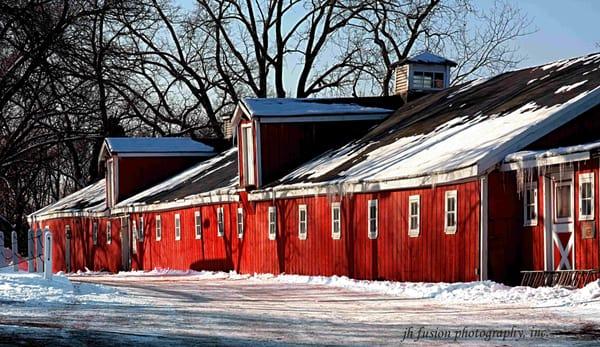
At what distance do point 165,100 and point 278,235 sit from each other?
33.6 meters

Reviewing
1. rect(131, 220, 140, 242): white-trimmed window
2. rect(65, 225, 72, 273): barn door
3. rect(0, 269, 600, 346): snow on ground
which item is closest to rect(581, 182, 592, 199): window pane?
rect(0, 269, 600, 346): snow on ground

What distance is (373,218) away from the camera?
29047mm

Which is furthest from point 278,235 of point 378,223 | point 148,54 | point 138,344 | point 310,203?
point 148,54

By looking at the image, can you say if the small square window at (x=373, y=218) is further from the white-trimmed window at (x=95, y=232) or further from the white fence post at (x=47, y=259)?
the white-trimmed window at (x=95, y=232)

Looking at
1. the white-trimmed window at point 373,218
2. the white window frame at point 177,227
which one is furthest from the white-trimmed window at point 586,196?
the white window frame at point 177,227

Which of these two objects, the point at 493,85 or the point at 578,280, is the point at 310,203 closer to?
the point at 493,85

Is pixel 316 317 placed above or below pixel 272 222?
below

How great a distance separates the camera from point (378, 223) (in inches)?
1132

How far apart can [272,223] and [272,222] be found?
1.8 inches

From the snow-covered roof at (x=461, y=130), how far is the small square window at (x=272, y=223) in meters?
0.93

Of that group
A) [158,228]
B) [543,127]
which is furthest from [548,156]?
[158,228]

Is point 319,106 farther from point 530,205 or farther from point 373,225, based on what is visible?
point 530,205

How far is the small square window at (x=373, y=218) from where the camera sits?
94.7 ft

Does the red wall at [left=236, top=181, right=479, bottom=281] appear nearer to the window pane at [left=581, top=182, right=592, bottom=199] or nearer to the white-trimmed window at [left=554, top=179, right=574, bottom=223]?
the white-trimmed window at [left=554, top=179, right=574, bottom=223]
